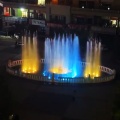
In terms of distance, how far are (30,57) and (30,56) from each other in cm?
89

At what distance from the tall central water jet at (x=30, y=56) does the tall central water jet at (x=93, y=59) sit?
5980mm

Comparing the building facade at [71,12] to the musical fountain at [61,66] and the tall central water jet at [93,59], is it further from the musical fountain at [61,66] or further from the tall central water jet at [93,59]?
the musical fountain at [61,66]

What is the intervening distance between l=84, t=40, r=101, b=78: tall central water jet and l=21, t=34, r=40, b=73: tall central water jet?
19.6 feet

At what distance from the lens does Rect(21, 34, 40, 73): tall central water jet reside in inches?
1800

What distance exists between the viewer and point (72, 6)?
7144 cm

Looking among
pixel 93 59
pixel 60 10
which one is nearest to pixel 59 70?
pixel 93 59

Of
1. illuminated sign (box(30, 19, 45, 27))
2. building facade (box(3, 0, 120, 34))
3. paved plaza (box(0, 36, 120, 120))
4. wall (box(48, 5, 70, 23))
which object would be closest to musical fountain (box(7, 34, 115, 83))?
paved plaza (box(0, 36, 120, 120))

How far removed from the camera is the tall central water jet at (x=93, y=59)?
145 feet

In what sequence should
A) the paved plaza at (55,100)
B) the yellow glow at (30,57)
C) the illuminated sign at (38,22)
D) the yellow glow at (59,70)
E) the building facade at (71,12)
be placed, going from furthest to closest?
the illuminated sign at (38,22) → the building facade at (71,12) → the yellow glow at (30,57) → the yellow glow at (59,70) → the paved plaza at (55,100)

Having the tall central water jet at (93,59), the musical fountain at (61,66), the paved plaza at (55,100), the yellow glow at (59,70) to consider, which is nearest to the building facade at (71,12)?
the tall central water jet at (93,59)

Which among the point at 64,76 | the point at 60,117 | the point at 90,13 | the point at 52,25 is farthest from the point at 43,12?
the point at 60,117

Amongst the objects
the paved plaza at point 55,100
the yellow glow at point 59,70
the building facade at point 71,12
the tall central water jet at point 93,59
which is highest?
the building facade at point 71,12

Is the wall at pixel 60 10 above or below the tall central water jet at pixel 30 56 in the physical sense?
above

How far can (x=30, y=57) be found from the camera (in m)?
50.8
